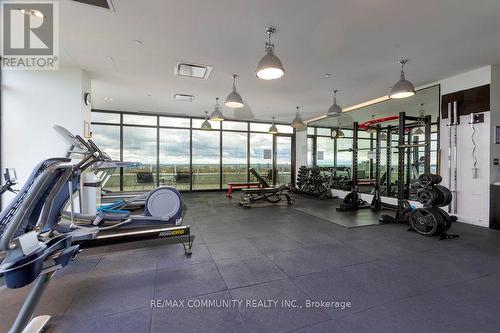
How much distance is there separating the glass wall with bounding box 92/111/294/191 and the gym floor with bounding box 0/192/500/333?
6.20 meters

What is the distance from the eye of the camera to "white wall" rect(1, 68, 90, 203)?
443 cm

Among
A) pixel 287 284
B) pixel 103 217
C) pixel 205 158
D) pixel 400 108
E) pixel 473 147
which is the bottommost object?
pixel 287 284

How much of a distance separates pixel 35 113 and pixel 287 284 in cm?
572

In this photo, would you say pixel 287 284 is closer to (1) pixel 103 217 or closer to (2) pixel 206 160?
(1) pixel 103 217

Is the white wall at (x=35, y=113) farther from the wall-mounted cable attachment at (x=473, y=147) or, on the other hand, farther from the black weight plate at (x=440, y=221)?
the wall-mounted cable attachment at (x=473, y=147)

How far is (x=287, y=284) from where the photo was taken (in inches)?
99.0

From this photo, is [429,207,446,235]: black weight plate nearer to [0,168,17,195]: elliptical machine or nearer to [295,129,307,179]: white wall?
[0,168,17,195]: elliptical machine

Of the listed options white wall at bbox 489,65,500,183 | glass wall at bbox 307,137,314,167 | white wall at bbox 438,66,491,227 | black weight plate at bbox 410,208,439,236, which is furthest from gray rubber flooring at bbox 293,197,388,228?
glass wall at bbox 307,137,314,167

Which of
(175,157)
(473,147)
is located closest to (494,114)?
(473,147)

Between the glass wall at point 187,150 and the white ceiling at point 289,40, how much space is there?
3.20 metres

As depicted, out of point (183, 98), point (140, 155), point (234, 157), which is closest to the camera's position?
point (183, 98)

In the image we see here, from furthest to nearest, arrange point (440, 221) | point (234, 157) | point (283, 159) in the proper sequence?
point (283, 159) → point (234, 157) → point (440, 221)

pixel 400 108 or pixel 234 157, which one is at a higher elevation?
pixel 400 108

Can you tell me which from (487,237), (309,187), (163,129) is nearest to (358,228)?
(487,237)
